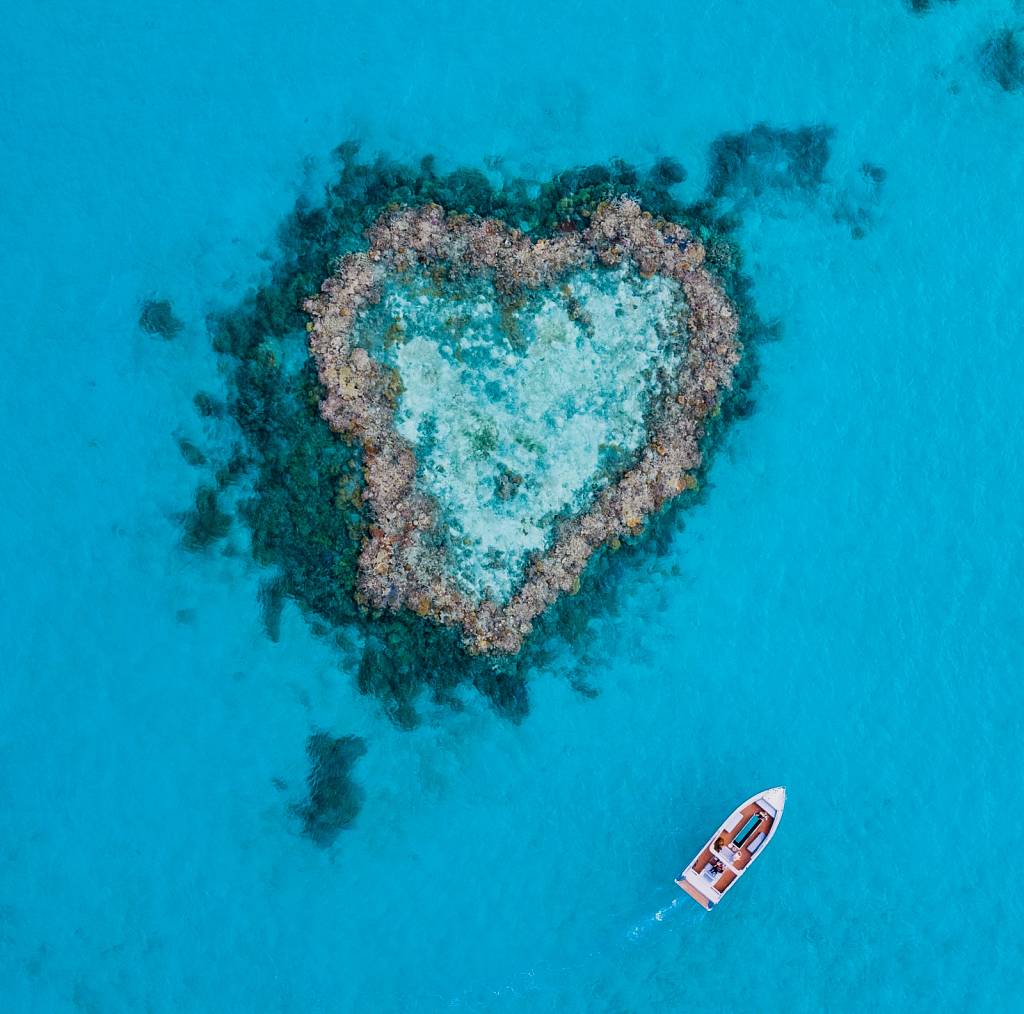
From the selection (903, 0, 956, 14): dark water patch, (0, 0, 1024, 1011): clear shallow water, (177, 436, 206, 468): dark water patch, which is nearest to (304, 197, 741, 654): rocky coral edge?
(0, 0, 1024, 1011): clear shallow water

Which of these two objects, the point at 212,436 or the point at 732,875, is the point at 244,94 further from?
the point at 732,875

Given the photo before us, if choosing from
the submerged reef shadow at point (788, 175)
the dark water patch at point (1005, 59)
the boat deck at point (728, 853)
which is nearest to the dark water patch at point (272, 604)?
the boat deck at point (728, 853)

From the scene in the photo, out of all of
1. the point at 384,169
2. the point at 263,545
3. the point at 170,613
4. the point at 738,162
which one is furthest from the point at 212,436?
the point at 738,162

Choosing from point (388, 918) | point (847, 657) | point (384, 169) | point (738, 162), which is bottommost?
point (847, 657)

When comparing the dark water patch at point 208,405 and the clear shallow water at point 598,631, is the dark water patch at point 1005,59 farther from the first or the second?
the dark water patch at point 208,405

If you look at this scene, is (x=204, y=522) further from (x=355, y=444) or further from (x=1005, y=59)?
(x=1005, y=59)

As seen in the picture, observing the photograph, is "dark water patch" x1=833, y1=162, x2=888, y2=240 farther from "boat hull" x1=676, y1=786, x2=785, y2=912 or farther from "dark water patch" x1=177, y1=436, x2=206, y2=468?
"dark water patch" x1=177, y1=436, x2=206, y2=468
